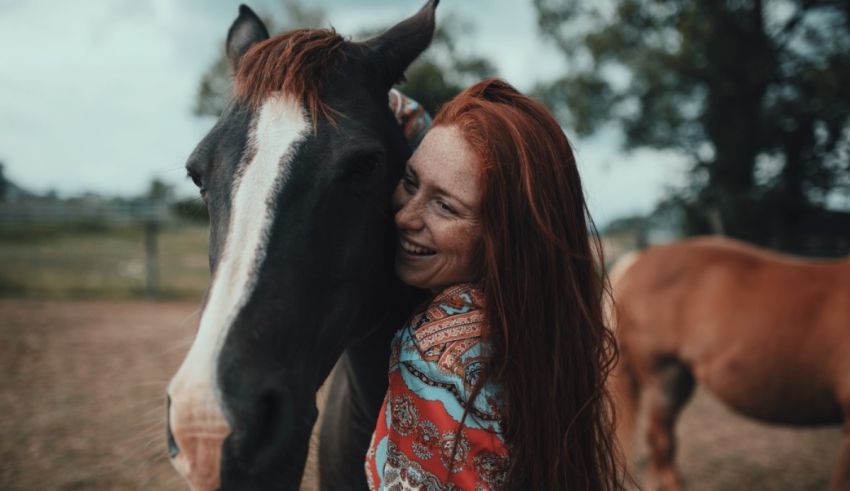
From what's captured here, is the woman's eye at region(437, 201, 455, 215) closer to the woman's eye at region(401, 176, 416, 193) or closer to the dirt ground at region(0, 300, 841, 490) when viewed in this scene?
the woman's eye at region(401, 176, 416, 193)

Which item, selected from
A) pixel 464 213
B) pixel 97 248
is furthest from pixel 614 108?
pixel 97 248

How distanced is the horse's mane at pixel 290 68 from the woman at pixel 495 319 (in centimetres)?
31

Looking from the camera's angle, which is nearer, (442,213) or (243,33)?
(442,213)

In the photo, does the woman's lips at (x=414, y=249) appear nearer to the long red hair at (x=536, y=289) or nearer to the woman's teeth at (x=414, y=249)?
the woman's teeth at (x=414, y=249)

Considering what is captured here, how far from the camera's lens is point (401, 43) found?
1.71 meters

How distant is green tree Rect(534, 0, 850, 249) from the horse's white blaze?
9.22 meters

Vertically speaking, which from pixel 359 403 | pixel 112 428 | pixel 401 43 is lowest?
pixel 112 428

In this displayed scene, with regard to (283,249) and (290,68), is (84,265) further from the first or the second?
(283,249)

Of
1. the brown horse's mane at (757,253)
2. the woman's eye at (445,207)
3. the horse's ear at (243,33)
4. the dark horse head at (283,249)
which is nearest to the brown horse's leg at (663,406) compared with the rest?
the brown horse's mane at (757,253)

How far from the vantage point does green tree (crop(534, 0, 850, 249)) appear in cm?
893

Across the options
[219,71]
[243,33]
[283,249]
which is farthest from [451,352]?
[219,71]

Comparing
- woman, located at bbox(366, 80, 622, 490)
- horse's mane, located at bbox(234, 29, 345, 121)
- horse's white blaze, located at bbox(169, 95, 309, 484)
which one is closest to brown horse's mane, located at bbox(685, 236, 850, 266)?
woman, located at bbox(366, 80, 622, 490)

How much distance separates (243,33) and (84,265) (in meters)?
A: 13.2

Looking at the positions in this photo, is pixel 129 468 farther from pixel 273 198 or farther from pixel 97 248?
pixel 97 248
